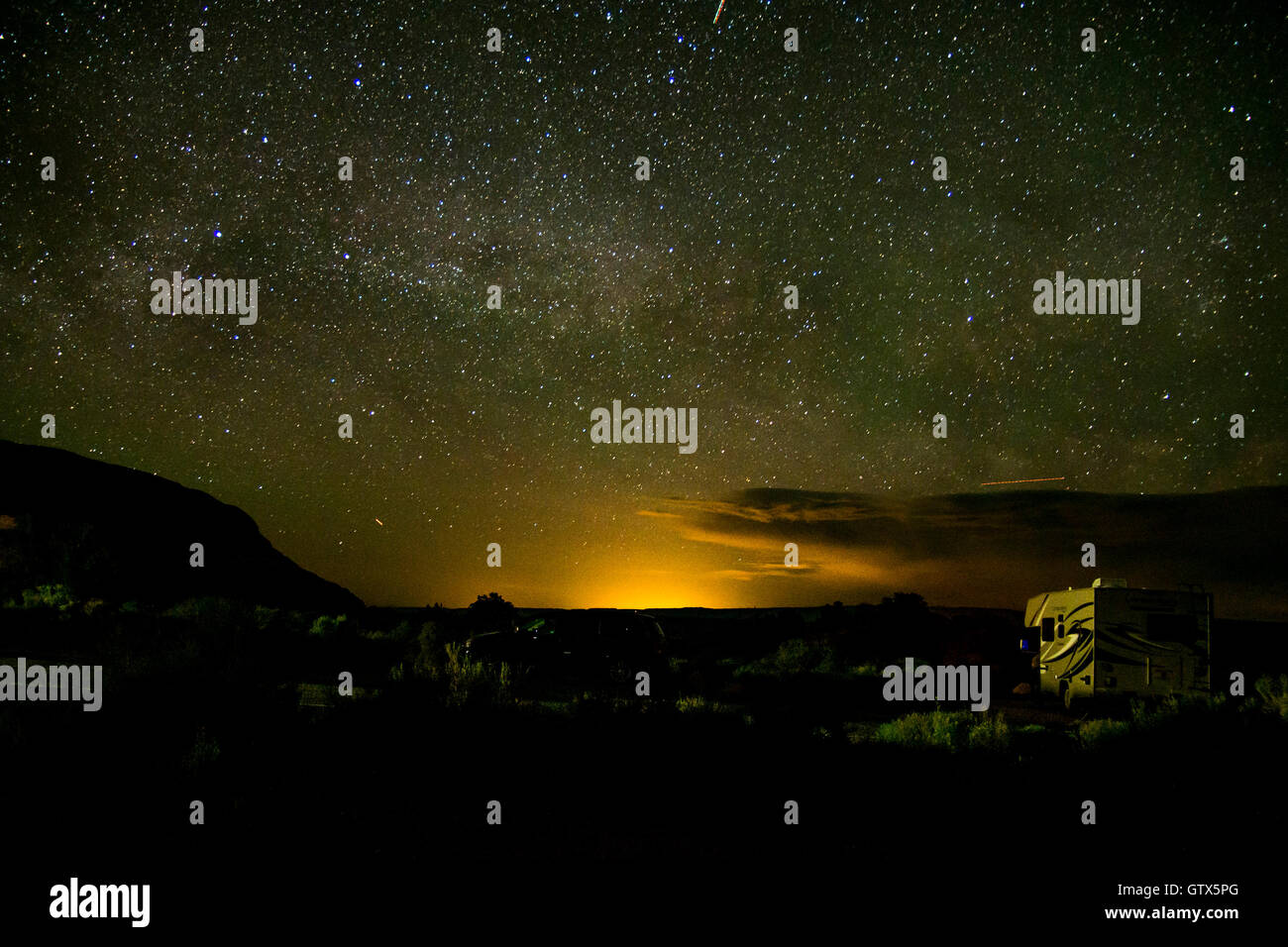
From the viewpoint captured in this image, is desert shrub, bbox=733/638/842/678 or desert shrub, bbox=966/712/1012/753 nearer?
desert shrub, bbox=966/712/1012/753

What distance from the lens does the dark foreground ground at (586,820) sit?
4.72 m

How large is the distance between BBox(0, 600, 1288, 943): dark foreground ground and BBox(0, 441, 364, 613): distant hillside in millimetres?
23048

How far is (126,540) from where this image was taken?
3638 centimetres

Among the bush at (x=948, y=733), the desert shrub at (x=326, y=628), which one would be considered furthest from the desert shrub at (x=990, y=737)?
the desert shrub at (x=326, y=628)

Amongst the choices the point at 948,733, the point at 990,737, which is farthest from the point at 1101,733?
the point at 948,733

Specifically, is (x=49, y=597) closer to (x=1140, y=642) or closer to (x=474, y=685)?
(x=474, y=685)

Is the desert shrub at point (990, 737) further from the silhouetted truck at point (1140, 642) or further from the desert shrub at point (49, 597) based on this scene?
the desert shrub at point (49, 597)

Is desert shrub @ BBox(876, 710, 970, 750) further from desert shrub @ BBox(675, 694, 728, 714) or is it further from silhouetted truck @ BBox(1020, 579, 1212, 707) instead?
silhouetted truck @ BBox(1020, 579, 1212, 707)

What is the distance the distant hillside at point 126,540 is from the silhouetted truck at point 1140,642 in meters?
28.6

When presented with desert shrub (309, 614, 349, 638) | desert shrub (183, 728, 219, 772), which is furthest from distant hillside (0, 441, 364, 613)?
desert shrub (183, 728, 219, 772)

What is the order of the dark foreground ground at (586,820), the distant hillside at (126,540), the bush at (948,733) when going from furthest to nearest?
the distant hillside at (126,540)
the bush at (948,733)
the dark foreground ground at (586,820)

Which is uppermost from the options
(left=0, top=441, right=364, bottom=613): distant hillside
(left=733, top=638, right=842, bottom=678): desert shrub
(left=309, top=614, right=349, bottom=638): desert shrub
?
(left=0, top=441, right=364, bottom=613): distant hillside

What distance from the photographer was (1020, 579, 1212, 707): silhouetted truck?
14.4m

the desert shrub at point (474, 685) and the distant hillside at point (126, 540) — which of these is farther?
the distant hillside at point (126, 540)
